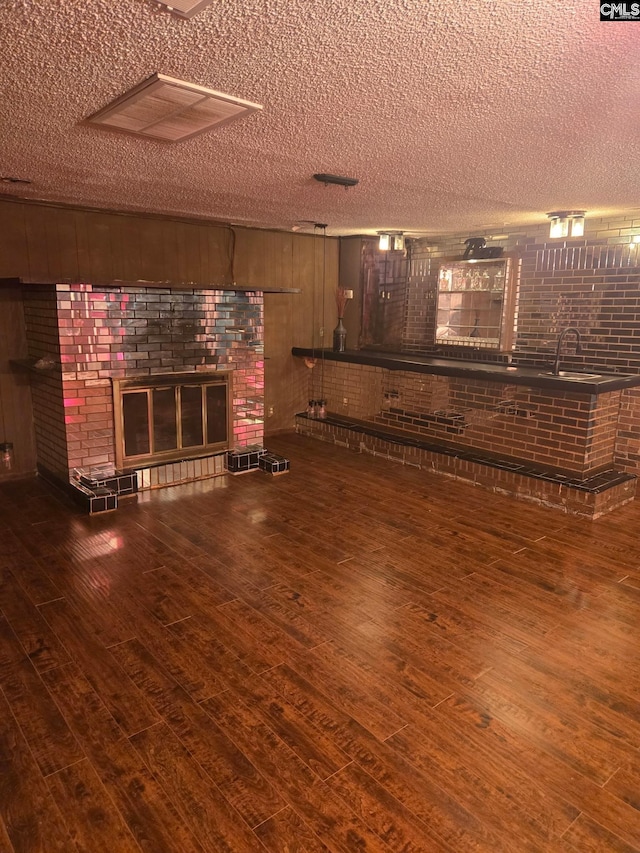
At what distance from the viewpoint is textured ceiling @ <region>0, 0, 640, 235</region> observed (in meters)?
1.50

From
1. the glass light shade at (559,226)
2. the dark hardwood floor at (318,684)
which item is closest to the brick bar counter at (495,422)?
the dark hardwood floor at (318,684)

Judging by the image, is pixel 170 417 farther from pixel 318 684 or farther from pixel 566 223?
pixel 566 223

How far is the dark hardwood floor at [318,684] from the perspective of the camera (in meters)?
1.69

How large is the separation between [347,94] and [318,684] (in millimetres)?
2275

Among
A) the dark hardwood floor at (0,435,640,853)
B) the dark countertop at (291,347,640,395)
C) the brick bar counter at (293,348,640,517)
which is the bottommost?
the dark hardwood floor at (0,435,640,853)

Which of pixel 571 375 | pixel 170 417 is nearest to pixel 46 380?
pixel 170 417

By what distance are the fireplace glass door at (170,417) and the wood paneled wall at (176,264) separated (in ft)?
2.86

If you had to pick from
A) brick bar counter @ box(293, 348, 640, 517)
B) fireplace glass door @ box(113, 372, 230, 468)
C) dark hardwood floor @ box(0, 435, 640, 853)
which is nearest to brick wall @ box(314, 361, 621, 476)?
brick bar counter @ box(293, 348, 640, 517)

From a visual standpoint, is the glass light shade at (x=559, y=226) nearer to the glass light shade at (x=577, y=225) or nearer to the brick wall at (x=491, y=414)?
the glass light shade at (x=577, y=225)

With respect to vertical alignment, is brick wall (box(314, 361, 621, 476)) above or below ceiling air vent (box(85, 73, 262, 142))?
below

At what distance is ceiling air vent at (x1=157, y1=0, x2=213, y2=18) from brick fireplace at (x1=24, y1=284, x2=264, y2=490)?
3053mm

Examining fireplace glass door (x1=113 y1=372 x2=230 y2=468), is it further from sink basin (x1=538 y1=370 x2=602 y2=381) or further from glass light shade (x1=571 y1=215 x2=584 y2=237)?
glass light shade (x1=571 y1=215 x2=584 y2=237)

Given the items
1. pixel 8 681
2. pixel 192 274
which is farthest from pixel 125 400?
pixel 8 681

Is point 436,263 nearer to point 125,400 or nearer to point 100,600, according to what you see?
point 125,400
